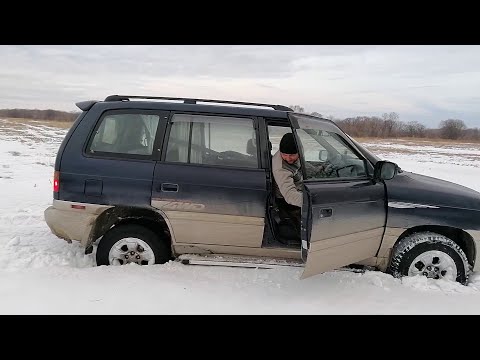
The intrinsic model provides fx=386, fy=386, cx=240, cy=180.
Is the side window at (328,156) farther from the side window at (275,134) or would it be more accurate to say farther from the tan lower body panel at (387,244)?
the tan lower body panel at (387,244)

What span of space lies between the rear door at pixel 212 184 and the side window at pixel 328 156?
0.55 metres

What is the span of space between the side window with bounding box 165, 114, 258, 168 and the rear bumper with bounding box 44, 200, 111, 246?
3.35ft

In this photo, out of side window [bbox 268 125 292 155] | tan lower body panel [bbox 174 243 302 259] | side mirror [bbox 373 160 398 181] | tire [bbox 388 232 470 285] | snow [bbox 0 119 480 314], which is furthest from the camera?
side window [bbox 268 125 292 155]

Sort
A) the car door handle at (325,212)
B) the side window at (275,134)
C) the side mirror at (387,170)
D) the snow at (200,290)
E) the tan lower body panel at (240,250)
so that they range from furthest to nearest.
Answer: the side window at (275,134), the tan lower body panel at (240,250), the side mirror at (387,170), the car door handle at (325,212), the snow at (200,290)

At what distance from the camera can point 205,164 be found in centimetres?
429

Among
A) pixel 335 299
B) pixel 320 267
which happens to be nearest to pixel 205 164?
pixel 320 267

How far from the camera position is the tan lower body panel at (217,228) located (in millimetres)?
4195

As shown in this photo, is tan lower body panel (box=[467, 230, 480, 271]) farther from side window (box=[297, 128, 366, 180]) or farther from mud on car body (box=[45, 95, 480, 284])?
side window (box=[297, 128, 366, 180])

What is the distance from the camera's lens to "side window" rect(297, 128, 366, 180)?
4.21 m

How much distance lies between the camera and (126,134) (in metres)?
4.38

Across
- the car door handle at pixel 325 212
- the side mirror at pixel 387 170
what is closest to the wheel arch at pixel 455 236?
the side mirror at pixel 387 170

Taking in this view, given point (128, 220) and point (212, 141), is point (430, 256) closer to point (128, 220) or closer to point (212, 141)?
point (212, 141)

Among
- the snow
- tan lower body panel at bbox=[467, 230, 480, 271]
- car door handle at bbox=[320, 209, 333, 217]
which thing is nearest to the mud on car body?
tan lower body panel at bbox=[467, 230, 480, 271]

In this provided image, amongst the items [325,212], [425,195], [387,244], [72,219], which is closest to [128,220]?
[72,219]
